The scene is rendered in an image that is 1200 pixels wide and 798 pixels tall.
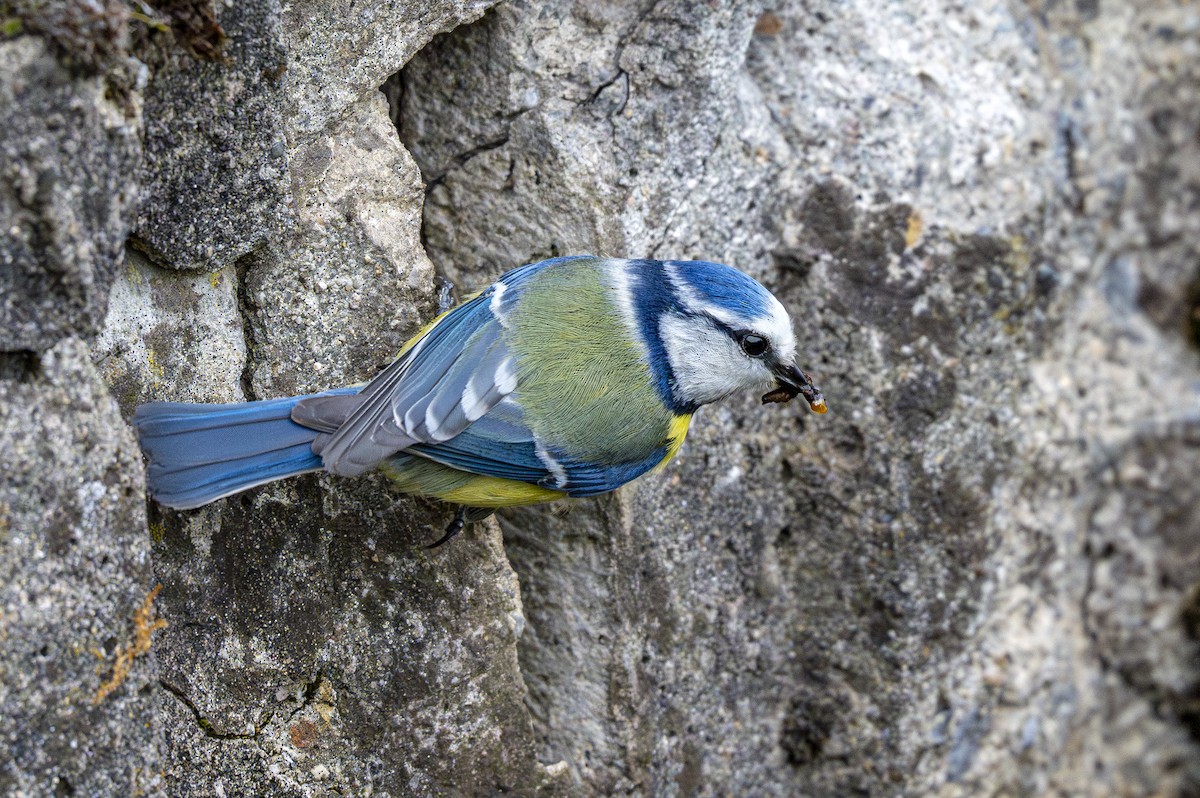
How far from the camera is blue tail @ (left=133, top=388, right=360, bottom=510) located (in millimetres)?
2055

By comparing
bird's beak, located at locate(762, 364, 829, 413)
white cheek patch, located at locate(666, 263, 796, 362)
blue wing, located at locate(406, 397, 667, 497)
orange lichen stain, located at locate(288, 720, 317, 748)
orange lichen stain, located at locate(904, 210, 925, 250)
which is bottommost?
orange lichen stain, located at locate(288, 720, 317, 748)

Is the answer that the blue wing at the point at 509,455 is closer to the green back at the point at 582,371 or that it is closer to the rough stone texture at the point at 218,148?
the green back at the point at 582,371

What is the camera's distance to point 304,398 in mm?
2246

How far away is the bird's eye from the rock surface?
41cm

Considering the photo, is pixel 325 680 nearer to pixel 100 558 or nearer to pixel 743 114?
pixel 100 558

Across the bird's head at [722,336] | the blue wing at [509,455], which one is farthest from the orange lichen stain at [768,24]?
the blue wing at [509,455]

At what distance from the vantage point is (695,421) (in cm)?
290

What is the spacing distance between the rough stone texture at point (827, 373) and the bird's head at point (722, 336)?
30 cm

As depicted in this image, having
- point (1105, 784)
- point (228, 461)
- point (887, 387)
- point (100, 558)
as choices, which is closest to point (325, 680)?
point (228, 461)

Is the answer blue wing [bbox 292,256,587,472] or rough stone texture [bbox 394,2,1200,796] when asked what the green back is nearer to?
blue wing [bbox 292,256,587,472]

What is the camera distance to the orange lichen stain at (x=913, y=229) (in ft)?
9.74

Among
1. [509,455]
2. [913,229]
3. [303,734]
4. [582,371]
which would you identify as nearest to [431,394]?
[509,455]

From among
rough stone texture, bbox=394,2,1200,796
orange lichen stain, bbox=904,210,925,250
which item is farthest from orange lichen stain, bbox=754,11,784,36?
orange lichen stain, bbox=904,210,925,250

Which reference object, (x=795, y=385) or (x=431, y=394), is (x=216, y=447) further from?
(x=795, y=385)
